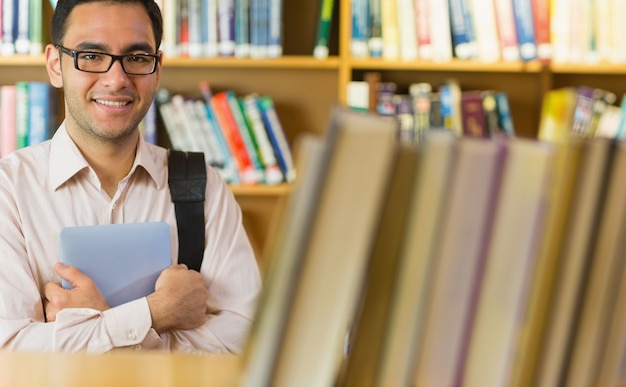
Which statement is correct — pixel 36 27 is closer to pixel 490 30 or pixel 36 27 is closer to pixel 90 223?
pixel 90 223

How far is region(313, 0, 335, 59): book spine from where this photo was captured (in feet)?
8.99

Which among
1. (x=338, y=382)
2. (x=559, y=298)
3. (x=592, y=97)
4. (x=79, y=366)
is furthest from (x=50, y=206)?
(x=592, y=97)

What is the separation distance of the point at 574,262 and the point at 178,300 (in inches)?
42.4

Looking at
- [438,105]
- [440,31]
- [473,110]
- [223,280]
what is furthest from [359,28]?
[223,280]

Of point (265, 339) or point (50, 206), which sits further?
point (50, 206)

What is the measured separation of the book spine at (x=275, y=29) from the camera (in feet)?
8.82

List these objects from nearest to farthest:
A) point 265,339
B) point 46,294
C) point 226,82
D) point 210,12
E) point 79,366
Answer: point 265,339, point 79,366, point 46,294, point 210,12, point 226,82

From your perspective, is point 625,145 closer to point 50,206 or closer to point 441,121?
point 50,206

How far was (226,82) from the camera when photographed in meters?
2.93

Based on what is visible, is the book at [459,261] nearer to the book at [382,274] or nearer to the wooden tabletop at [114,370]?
the book at [382,274]

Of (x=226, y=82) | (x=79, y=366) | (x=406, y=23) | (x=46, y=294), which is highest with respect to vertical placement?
(x=406, y=23)

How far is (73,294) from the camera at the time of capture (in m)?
1.44

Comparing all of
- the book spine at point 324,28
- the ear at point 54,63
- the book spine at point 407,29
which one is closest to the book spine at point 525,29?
the book spine at point 407,29

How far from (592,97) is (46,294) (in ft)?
6.63
